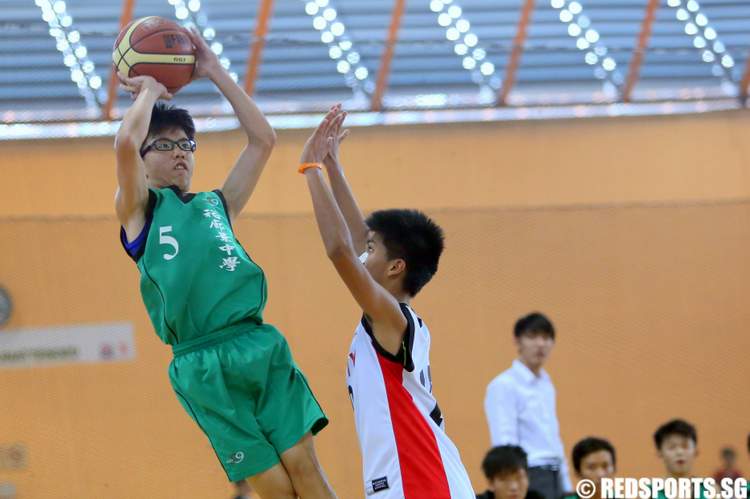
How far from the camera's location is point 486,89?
40.9 ft

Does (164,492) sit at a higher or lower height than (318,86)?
lower

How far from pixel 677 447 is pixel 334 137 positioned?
354 centimetres

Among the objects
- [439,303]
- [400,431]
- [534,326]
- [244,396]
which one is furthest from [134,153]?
[439,303]

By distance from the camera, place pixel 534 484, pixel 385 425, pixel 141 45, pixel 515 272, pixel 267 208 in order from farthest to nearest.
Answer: pixel 267 208 < pixel 515 272 < pixel 534 484 < pixel 141 45 < pixel 385 425

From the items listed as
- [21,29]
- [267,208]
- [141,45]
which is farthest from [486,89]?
[141,45]

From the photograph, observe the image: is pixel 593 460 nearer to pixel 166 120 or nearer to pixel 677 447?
pixel 677 447

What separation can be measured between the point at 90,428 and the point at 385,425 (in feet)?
15.2

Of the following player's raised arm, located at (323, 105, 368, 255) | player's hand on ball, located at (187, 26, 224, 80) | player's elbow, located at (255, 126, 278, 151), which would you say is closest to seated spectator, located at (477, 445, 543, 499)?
player's raised arm, located at (323, 105, 368, 255)

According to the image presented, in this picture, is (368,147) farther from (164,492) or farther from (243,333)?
(243,333)

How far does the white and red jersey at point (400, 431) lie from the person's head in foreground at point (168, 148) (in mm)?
1003

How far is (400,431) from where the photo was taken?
4465 millimetres

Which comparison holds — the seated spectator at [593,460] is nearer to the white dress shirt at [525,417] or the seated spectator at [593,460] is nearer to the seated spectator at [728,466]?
the white dress shirt at [525,417]

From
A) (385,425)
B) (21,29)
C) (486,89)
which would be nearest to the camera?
(385,425)

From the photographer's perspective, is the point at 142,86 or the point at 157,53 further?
the point at 157,53
